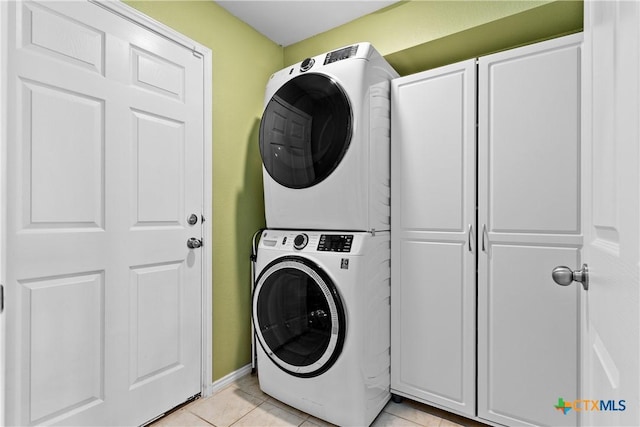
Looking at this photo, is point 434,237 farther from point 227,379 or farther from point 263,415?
point 227,379

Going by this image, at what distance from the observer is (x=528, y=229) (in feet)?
5.07

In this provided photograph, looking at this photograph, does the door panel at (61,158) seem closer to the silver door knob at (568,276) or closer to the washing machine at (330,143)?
Answer: the washing machine at (330,143)

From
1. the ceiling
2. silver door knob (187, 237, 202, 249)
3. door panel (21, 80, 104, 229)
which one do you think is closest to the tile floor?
silver door knob (187, 237, 202, 249)

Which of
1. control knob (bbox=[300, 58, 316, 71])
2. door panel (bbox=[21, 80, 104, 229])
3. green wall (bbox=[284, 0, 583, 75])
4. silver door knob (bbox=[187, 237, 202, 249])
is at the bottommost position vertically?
silver door knob (bbox=[187, 237, 202, 249])

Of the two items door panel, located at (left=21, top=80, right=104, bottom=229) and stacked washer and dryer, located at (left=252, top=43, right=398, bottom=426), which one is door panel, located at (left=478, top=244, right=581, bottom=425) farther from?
door panel, located at (left=21, top=80, right=104, bottom=229)

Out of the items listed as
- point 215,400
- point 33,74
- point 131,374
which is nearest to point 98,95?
point 33,74

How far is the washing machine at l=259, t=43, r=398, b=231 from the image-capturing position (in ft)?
5.49

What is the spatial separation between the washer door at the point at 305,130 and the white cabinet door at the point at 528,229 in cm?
72

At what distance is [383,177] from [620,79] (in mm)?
1318

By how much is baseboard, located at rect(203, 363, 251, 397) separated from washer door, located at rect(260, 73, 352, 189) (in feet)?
4.26

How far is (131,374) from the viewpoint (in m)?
1.64

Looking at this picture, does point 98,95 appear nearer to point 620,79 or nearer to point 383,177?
point 383,177

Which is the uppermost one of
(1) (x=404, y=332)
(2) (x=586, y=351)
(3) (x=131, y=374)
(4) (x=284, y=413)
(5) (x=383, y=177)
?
(5) (x=383, y=177)

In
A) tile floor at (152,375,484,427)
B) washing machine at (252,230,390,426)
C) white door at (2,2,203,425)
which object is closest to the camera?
white door at (2,2,203,425)
